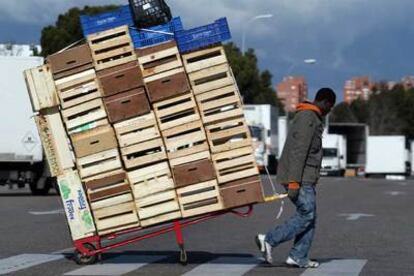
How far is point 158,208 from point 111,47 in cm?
193

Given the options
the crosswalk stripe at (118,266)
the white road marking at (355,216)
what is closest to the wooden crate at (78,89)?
the crosswalk stripe at (118,266)

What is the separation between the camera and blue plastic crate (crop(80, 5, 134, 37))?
1051cm

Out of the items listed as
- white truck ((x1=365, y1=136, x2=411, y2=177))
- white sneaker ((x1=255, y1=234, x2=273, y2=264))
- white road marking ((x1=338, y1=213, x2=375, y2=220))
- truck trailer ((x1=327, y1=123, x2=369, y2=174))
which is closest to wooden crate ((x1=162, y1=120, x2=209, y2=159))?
white sneaker ((x1=255, y1=234, x2=273, y2=264))

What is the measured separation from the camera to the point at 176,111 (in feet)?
34.1

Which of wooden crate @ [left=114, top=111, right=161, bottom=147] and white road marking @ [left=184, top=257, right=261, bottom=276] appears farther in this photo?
wooden crate @ [left=114, top=111, right=161, bottom=147]

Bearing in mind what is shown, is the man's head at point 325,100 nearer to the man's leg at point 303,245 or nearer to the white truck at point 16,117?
the man's leg at point 303,245

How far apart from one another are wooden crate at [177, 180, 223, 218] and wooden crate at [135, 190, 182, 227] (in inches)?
4.1

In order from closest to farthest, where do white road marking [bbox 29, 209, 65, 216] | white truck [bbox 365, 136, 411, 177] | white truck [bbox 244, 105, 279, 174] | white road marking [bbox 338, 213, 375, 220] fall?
white road marking [bbox 338, 213, 375, 220]
white road marking [bbox 29, 209, 65, 216]
white truck [bbox 244, 105, 279, 174]
white truck [bbox 365, 136, 411, 177]

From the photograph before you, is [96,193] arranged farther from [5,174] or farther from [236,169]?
[5,174]

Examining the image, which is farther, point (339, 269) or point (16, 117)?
point (16, 117)

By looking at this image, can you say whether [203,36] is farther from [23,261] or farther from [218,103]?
[23,261]

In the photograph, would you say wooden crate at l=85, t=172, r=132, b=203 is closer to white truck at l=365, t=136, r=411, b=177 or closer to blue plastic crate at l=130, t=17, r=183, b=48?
blue plastic crate at l=130, t=17, r=183, b=48

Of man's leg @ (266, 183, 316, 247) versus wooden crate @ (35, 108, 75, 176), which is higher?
wooden crate @ (35, 108, 75, 176)

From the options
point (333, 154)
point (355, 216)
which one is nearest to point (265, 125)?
point (333, 154)
